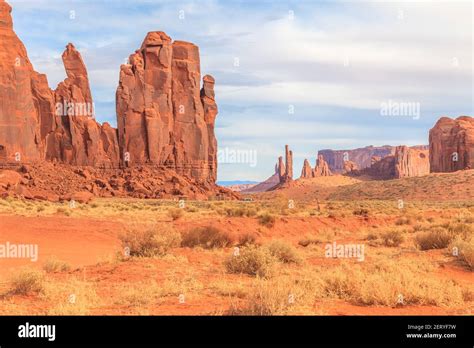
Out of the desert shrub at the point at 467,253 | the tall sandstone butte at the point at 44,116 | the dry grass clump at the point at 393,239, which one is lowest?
the dry grass clump at the point at 393,239

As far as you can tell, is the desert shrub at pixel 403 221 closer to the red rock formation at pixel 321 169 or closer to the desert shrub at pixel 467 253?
the desert shrub at pixel 467 253

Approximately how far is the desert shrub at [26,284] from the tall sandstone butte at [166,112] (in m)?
71.9

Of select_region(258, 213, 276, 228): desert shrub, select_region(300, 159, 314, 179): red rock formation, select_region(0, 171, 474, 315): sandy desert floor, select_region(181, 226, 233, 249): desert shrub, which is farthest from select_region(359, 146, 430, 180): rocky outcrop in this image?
select_region(181, 226, 233, 249): desert shrub

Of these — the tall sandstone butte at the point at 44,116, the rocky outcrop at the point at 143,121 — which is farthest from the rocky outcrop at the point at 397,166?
the tall sandstone butte at the point at 44,116

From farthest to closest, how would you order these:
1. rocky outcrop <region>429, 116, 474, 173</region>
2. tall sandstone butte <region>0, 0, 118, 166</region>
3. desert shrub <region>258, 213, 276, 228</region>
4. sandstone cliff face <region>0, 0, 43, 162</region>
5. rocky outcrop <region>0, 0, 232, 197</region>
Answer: rocky outcrop <region>429, 116, 474, 173</region>, rocky outcrop <region>0, 0, 232, 197</region>, tall sandstone butte <region>0, 0, 118, 166</region>, sandstone cliff face <region>0, 0, 43, 162</region>, desert shrub <region>258, 213, 276, 228</region>

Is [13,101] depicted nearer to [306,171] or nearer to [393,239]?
[393,239]

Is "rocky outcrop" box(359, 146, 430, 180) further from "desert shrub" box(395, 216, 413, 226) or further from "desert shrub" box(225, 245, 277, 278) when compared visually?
"desert shrub" box(225, 245, 277, 278)

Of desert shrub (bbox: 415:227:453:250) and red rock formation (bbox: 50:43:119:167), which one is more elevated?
red rock formation (bbox: 50:43:119:167)

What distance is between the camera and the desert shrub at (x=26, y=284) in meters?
9.76

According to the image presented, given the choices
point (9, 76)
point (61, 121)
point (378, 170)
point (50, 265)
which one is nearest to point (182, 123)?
point (61, 121)

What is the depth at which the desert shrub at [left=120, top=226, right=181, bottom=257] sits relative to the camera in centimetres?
1511
